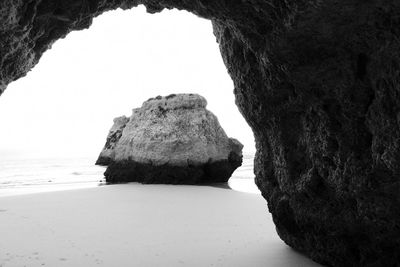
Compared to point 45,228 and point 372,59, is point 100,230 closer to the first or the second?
point 45,228

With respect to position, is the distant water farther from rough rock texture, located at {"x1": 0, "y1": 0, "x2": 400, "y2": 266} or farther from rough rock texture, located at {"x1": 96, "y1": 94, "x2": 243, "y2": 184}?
rough rock texture, located at {"x1": 0, "y1": 0, "x2": 400, "y2": 266}

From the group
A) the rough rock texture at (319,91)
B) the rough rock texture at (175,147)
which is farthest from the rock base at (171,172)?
the rough rock texture at (319,91)

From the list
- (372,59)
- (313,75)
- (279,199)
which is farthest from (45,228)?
(372,59)

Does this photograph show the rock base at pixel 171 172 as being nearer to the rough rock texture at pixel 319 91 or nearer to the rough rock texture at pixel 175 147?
the rough rock texture at pixel 175 147

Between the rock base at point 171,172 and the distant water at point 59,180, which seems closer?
the distant water at point 59,180

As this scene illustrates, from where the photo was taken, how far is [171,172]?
47.0ft

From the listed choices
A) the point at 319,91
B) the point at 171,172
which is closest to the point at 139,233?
the point at 319,91

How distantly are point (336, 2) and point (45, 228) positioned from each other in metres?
5.38

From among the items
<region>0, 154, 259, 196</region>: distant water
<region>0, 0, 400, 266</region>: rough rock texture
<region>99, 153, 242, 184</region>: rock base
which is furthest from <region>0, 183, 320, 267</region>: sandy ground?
<region>99, 153, 242, 184</region>: rock base

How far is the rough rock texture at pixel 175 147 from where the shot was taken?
14.3 metres

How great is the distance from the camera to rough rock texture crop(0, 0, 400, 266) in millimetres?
2885

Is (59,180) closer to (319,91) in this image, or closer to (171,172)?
(171,172)

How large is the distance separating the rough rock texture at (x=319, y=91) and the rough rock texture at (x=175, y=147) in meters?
9.87

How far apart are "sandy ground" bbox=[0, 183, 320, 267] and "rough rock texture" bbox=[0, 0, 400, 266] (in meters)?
0.89
